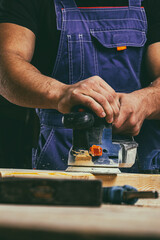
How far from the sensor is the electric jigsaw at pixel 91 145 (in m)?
1.50

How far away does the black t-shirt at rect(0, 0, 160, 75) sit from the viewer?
2123 millimetres

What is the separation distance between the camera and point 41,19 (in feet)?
7.17

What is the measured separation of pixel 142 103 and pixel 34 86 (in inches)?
25.2

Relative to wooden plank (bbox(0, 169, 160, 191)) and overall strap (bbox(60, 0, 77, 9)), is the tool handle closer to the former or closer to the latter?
wooden plank (bbox(0, 169, 160, 191))

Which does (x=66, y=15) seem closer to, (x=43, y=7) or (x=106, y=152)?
(x=43, y=7)

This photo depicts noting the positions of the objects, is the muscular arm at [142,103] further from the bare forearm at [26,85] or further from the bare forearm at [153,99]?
the bare forearm at [26,85]

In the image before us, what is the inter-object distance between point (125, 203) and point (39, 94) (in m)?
1.09

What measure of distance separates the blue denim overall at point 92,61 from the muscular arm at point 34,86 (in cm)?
22

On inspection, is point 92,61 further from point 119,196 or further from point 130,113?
point 119,196

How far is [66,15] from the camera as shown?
2.15m

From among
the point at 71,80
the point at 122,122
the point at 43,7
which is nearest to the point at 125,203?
the point at 122,122

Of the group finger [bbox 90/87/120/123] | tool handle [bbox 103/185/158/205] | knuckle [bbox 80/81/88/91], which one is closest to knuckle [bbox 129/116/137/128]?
finger [bbox 90/87/120/123]

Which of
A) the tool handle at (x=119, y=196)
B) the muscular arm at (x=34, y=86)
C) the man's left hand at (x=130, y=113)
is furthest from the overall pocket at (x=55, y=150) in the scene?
the tool handle at (x=119, y=196)

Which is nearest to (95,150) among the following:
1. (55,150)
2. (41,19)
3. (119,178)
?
(119,178)
